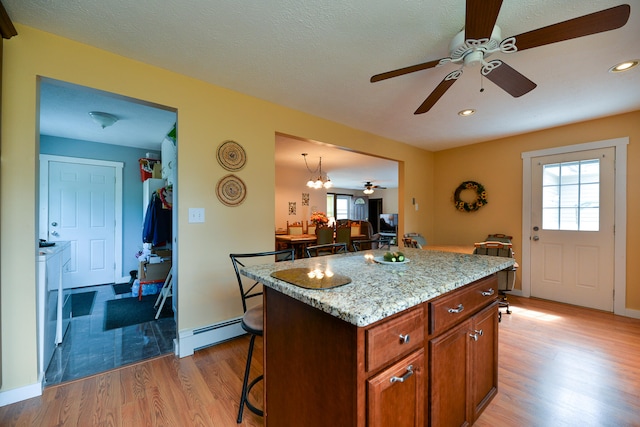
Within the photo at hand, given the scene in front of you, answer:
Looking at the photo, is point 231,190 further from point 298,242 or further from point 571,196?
point 571,196

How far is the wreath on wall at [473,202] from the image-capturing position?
4096mm

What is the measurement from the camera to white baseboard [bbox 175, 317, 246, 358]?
2.19m

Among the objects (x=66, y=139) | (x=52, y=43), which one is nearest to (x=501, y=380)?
(x=52, y=43)

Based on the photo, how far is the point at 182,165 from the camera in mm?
2211

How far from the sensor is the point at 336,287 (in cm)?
102

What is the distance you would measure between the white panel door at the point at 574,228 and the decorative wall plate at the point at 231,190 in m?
3.85

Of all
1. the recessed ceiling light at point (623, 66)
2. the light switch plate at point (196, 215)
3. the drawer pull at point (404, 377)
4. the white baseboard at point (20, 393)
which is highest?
the recessed ceiling light at point (623, 66)

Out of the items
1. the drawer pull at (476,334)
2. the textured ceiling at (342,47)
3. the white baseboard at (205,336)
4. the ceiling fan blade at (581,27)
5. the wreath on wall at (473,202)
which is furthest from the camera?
the wreath on wall at (473,202)

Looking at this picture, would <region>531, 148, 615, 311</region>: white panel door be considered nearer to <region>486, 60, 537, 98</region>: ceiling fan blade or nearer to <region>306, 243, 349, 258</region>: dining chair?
<region>486, 60, 537, 98</region>: ceiling fan blade

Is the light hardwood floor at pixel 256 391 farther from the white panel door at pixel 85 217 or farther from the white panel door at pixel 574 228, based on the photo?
the white panel door at pixel 85 217

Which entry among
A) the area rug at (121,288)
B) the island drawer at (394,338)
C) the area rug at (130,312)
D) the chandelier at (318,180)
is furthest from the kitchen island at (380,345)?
the chandelier at (318,180)

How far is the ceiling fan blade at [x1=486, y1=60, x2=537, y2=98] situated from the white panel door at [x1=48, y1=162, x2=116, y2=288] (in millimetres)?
5136

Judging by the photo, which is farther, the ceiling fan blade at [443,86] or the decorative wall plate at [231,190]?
the decorative wall plate at [231,190]

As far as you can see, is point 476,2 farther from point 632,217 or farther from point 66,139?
point 66,139
